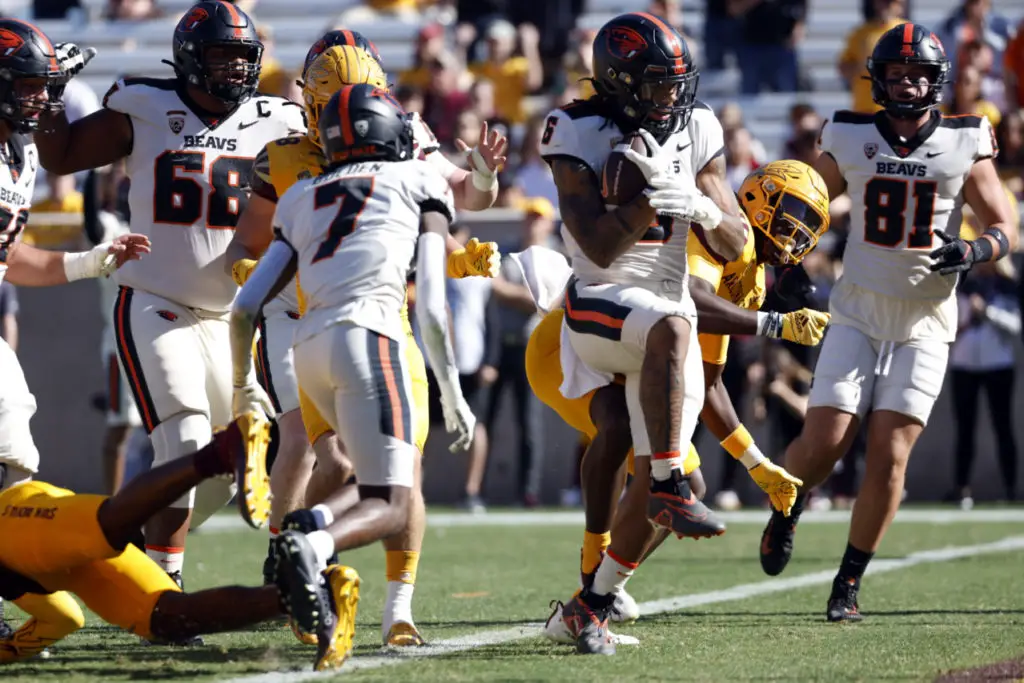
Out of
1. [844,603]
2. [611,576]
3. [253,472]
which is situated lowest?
[844,603]

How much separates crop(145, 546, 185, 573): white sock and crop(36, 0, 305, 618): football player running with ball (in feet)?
0.37

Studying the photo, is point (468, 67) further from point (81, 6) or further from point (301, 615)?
point (301, 615)

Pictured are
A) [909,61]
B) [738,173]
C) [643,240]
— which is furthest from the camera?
[738,173]

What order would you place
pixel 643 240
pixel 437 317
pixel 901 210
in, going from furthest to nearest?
pixel 901 210
pixel 643 240
pixel 437 317

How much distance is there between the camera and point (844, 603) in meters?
5.91

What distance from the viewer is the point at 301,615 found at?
4.08 meters

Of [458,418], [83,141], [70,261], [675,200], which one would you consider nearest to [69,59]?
[83,141]

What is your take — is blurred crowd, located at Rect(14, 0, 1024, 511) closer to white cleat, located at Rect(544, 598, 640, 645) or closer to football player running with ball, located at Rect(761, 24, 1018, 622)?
football player running with ball, located at Rect(761, 24, 1018, 622)

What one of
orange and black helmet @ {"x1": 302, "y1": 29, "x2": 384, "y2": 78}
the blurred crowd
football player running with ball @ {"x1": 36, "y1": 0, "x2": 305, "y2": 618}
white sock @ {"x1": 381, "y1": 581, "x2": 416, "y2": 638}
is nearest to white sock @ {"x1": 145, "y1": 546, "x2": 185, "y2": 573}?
football player running with ball @ {"x1": 36, "y1": 0, "x2": 305, "y2": 618}

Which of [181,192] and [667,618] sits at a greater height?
[181,192]

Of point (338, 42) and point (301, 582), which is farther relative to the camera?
point (338, 42)

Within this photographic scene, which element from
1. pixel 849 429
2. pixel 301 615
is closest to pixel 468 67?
pixel 849 429

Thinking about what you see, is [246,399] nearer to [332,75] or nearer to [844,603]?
[332,75]

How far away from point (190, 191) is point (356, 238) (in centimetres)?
138
